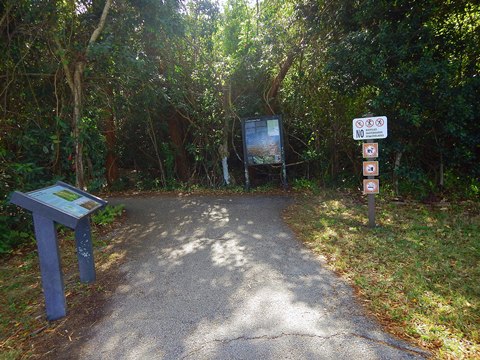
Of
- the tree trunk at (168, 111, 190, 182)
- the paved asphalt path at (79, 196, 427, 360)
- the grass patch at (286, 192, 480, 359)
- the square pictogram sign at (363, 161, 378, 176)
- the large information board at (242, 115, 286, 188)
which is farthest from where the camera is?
the tree trunk at (168, 111, 190, 182)

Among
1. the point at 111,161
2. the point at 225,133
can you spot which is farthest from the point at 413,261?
the point at 111,161

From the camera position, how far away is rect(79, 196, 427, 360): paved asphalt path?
8.11 feet

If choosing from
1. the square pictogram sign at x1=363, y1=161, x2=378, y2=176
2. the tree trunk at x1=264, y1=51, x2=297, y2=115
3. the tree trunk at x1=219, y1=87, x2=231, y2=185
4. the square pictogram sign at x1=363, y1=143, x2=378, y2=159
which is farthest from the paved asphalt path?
the tree trunk at x1=264, y1=51, x2=297, y2=115

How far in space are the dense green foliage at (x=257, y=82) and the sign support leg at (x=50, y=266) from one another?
274cm

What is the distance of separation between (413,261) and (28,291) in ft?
15.2

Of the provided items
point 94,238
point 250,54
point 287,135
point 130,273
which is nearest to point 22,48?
point 94,238

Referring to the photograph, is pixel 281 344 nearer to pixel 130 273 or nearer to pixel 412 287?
pixel 412 287

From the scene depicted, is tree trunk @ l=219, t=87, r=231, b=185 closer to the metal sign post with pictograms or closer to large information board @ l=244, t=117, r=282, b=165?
large information board @ l=244, t=117, r=282, b=165

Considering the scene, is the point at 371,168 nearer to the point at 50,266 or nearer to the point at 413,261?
the point at 413,261

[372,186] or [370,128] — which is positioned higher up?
[370,128]

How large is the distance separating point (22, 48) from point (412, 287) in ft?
22.3

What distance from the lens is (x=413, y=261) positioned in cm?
388

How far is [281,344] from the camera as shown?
2.48m

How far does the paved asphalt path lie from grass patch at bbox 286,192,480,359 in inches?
9.7
